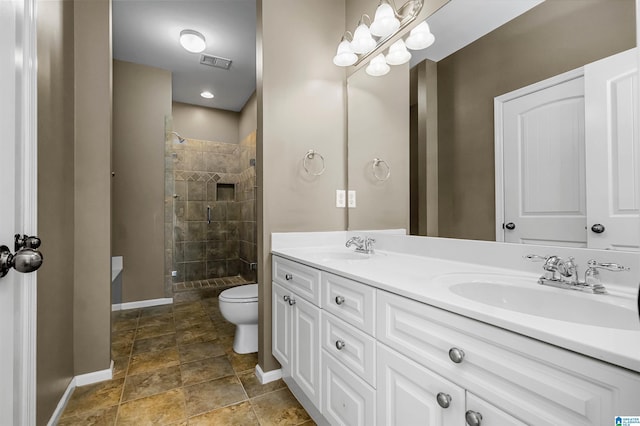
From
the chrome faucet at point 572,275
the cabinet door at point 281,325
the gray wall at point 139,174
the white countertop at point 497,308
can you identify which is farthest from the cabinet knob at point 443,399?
the gray wall at point 139,174

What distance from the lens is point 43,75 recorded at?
1304 millimetres

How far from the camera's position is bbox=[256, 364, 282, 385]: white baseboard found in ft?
5.86

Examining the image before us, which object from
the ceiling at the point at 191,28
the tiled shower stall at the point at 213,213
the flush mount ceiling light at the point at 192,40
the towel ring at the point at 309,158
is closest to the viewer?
the towel ring at the point at 309,158

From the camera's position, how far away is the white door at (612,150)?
81 centimetres

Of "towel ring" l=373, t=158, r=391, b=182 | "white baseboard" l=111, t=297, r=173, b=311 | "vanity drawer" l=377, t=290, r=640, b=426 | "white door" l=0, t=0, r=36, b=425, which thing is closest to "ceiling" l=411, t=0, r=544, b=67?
"towel ring" l=373, t=158, r=391, b=182

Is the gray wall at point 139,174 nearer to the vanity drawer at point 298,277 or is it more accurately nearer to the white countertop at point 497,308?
the vanity drawer at point 298,277

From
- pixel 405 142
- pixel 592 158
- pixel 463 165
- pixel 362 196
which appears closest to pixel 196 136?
pixel 362 196

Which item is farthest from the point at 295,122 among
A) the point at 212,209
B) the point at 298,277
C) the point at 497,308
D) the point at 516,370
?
the point at 212,209

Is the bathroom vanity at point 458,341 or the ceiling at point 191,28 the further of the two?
the ceiling at point 191,28

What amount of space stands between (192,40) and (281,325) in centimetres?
257

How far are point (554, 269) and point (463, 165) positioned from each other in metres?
0.57

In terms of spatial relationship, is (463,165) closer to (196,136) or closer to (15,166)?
(15,166)

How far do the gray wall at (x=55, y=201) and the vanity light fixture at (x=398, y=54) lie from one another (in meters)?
1.68

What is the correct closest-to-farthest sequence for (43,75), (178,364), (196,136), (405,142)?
(43,75), (405,142), (178,364), (196,136)
